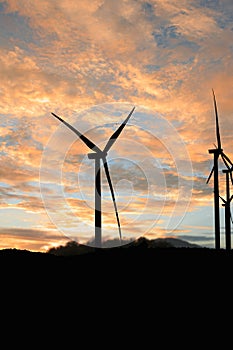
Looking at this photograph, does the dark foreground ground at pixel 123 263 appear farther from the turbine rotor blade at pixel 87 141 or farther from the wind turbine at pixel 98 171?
the turbine rotor blade at pixel 87 141

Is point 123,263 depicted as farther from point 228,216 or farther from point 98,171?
point 228,216

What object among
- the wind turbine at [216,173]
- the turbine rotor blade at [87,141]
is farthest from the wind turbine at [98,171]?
the wind turbine at [216,173]

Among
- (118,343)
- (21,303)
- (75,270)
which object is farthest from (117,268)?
(118,343)

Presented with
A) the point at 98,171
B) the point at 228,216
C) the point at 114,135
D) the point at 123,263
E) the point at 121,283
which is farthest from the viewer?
the point at 228,216

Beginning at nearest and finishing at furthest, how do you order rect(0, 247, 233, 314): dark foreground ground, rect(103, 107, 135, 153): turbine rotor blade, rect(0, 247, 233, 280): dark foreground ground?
1. rect(0, 247, 233, 314): dark foreground ground
2. rect(0, 247, 233, 280): dark foreground ground
3. rect(103, 107, 135, 153): turbine rotor blade

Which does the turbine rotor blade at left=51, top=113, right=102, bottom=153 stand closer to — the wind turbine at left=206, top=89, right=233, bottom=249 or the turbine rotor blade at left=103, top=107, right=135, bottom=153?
the turbine rotor blade at left=103, top=107, right=135, bottom=153

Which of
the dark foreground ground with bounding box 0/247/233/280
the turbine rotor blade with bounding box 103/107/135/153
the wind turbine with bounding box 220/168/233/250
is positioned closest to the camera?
the dark foreground ground with bounding box 0/247/233/280

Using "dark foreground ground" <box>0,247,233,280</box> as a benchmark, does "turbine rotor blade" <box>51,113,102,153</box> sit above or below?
above

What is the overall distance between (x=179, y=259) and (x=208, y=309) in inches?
504

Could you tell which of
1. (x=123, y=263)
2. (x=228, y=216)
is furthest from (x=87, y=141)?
(x=228, y=216)

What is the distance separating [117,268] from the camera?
45344 mm

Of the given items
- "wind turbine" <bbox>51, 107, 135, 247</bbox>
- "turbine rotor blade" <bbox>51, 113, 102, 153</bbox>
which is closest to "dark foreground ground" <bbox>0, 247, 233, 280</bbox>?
"wind turbine" <bbox>51, 107, 135, 247</bbox>

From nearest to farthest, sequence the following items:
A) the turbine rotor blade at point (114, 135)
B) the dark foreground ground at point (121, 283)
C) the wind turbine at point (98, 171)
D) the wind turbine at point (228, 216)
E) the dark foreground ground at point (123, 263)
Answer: the dark foreground ground at point (121, 283)
the dark foreground ground at point (123, 263)
the wind turbine at point (98, 171)
the turbine rotor blade at point (114, 135)
the wind turbine at point (228, 216)

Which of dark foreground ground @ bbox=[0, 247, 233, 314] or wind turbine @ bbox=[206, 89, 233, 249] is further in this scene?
wind turbine @ bbox=[206, 89, 233, 249]
